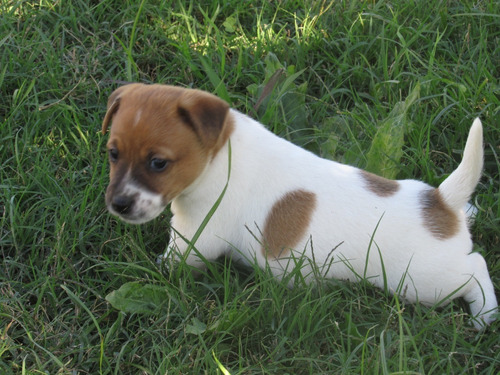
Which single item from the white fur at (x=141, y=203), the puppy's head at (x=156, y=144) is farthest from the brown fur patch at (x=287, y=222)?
the white fur at (x=141, y=203)

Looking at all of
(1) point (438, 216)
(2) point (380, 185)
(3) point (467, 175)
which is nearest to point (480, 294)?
(1) point (438, 216)

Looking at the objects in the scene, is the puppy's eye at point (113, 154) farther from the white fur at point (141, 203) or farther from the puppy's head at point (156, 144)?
the white fur at point (141, 203)

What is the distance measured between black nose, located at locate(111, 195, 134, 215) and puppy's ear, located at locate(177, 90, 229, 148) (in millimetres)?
509

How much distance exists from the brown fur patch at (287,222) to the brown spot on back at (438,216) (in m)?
0.64

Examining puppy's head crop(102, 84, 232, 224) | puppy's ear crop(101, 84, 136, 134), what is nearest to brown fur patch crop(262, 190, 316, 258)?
puppy's head crop(102, 84, 232, 224)

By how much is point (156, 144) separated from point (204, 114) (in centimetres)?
30

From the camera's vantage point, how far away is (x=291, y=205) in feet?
13.5

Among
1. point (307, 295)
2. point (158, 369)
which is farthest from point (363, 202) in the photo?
point (158, 369)

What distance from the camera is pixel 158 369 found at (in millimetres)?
3639

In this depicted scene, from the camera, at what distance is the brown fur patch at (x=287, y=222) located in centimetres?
410

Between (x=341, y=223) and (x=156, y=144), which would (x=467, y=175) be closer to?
(x=341, y=223)

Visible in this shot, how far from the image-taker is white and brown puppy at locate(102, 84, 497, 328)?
3.82 metres

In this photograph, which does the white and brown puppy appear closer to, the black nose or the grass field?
the black nose

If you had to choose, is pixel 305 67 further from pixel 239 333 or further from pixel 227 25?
pixel 239 333
